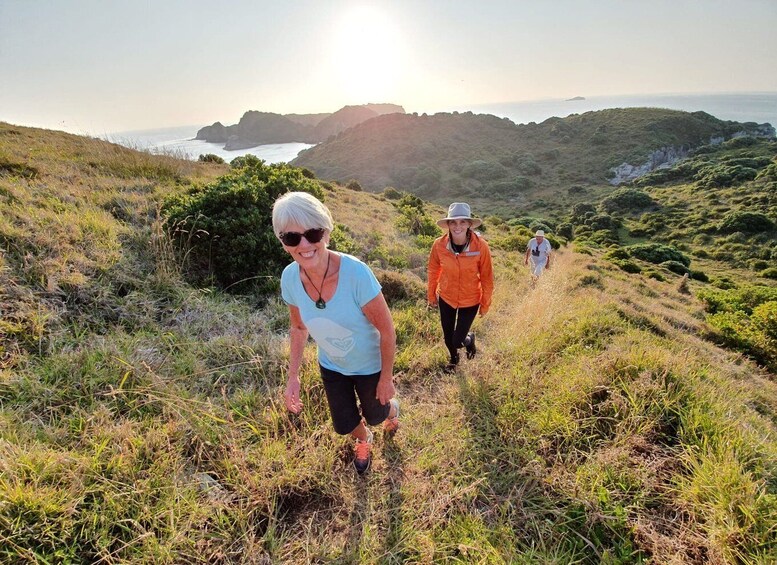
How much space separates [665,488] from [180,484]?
3055 millimetres

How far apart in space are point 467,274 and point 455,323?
65cm

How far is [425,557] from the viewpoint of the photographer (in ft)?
6.31

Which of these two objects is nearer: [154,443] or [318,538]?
[318,538]

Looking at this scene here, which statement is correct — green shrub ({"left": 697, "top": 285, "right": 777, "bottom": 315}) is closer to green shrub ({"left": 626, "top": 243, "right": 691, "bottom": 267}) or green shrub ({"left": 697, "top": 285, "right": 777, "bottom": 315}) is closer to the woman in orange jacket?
green shrub ({"left": 626, "top": 243, "right": 691, "bottom": 267})

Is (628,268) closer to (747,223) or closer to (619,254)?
(619,254)

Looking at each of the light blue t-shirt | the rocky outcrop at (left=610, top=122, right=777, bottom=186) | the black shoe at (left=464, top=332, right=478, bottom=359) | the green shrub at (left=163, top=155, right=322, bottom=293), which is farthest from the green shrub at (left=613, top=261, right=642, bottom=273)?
the rocky outcrop at (left=610, top=122, right=777, bottom=186)

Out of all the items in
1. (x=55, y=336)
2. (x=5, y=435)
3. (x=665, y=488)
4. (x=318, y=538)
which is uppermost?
(x=55, y=336)

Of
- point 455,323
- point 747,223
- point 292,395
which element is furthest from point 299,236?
point 747,223

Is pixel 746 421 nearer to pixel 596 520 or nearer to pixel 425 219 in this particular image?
pixel 596 520

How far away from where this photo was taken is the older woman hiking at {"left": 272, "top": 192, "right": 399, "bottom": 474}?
1860 mm

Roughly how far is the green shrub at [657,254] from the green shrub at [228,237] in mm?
33444

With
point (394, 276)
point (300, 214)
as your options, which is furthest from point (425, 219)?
point (300, 214)

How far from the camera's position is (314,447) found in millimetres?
2557

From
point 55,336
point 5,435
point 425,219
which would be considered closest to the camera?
point 5,435
